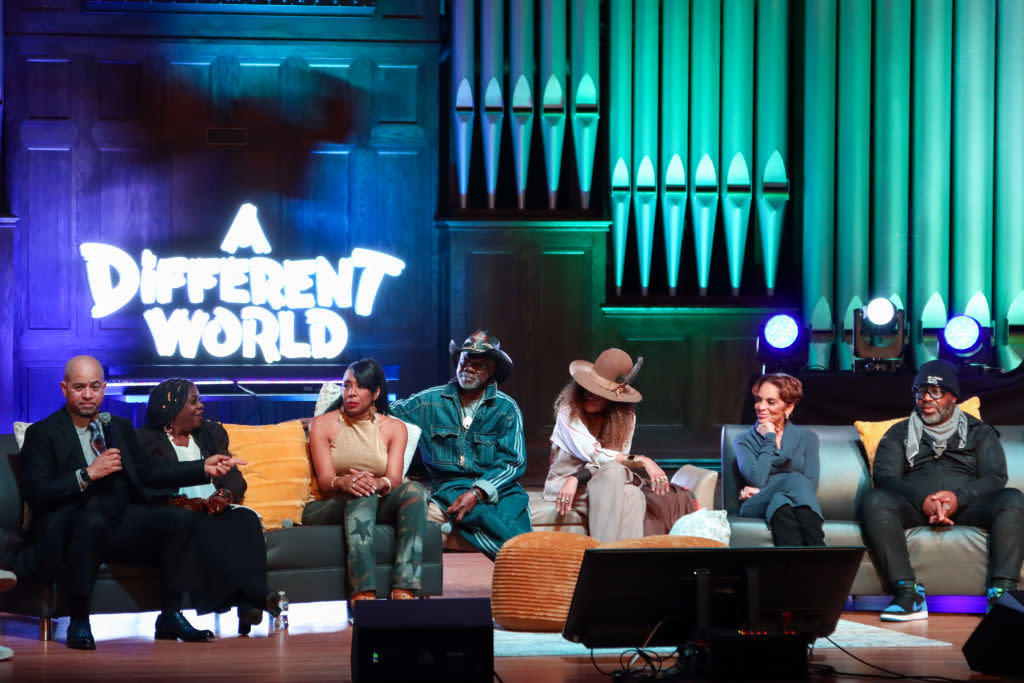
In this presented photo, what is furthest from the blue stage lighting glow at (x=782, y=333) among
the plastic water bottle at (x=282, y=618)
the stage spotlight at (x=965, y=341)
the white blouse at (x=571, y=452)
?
the plastic water bottle at (x=282, y=618)

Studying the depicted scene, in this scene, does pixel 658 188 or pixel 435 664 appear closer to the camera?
pixel 435 664

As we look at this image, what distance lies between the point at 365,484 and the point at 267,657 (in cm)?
104

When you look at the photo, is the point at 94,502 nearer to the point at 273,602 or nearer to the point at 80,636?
the point at 80,636

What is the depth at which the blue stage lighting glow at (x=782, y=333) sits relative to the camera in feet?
27.7

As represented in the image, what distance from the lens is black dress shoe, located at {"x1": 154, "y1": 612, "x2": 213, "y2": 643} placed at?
15.0 feet

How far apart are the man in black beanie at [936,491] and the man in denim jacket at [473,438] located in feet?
4.86

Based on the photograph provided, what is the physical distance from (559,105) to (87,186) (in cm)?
315

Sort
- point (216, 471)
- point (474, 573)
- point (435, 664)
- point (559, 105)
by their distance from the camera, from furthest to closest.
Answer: point (559, 105)
point (474, 573)
point (216, 471)
point (435, 664)

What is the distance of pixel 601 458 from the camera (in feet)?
18.2

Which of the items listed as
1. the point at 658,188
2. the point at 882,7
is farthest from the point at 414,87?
the point at 882,7

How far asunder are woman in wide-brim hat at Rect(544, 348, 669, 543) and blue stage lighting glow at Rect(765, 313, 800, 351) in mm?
2896

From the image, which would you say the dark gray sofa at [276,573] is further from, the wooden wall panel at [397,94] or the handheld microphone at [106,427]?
the wooden wall panel at [397,94]

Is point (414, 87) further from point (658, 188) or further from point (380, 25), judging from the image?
point (658, 188)

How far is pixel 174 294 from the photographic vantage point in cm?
868
